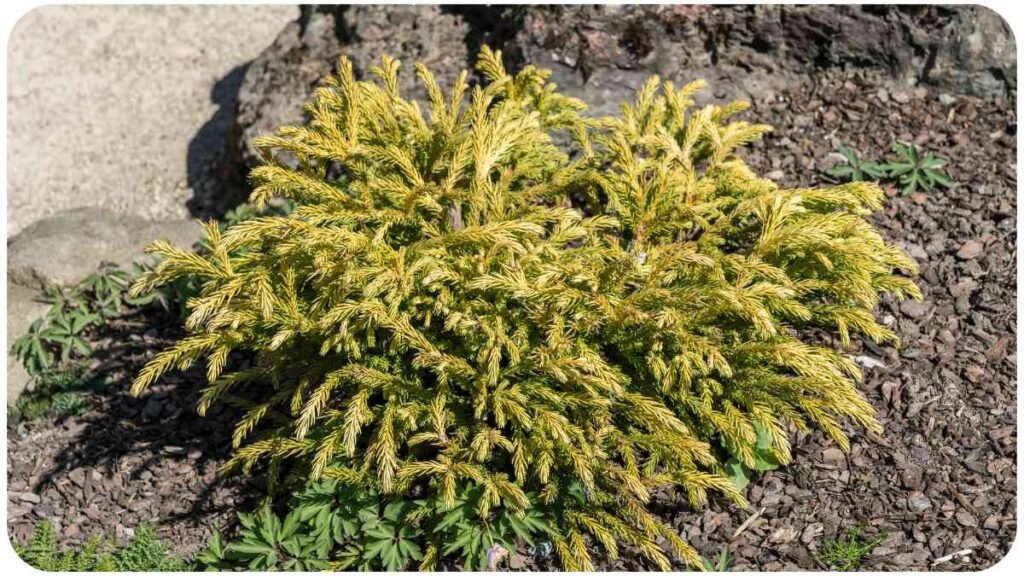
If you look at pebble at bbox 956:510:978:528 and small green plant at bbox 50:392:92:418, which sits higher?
pebble at bbox 956:510:978:528

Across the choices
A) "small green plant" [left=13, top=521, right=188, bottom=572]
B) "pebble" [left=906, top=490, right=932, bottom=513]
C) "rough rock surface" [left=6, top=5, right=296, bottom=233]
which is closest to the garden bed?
"pebble" [left=906, top=490, right=932, bottom=513]

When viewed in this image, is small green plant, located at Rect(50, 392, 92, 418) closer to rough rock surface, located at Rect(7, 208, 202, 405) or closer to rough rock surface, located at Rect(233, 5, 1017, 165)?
rough rock surface, located at Rect(7, 208, 202, 405)

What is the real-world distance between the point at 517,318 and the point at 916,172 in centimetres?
264

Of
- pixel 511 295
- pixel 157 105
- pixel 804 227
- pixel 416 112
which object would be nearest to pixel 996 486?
pixel 804 227

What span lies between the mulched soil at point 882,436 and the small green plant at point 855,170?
11 cm

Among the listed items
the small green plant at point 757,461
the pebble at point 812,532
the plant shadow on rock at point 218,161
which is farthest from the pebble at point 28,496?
the pebble at point 812,532

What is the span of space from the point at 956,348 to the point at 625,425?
68.4 inches

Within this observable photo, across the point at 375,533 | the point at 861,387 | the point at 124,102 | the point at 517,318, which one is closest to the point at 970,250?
the point at 861,387

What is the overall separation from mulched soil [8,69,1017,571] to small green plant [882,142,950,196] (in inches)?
3.3

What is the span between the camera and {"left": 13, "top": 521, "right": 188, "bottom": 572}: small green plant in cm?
429

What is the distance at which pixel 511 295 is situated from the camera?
383 centimetres

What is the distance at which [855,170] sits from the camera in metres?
5.29

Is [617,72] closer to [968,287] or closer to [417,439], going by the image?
[968,287]

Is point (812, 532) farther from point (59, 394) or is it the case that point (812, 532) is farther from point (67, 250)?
point (67, 250)
